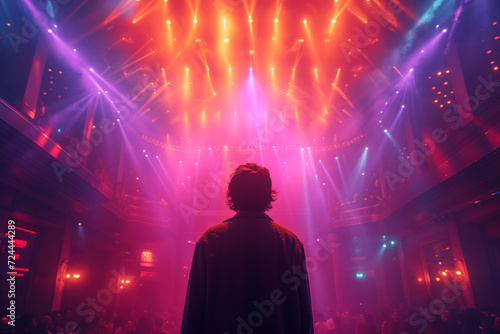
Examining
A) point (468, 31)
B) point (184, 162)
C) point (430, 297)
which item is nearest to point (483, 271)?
point (430, 297)

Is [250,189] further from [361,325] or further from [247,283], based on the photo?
[361,325]

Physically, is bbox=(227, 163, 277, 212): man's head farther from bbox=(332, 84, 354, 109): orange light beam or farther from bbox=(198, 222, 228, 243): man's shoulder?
bbox=(332, 84, 354, 109): orange light beam

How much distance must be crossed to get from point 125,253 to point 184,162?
26.8 ft

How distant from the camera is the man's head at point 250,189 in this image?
182 cm

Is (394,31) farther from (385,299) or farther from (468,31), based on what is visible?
(385,299)

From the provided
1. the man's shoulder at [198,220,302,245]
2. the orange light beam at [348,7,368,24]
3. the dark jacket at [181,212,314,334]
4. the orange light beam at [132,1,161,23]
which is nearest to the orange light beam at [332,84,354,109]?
the orange light beam at [348,7,368,24]

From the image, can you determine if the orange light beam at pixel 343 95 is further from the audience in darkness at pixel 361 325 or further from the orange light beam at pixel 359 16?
the audience in darkness at pixel 361 325

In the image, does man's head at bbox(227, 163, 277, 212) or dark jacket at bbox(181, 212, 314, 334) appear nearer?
dark jacket at bbox(181, 212, 314, 334)

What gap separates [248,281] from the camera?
1.62 meters

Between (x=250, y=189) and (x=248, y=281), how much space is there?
517 millimetres

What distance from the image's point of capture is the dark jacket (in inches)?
60.4

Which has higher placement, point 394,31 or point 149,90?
point 149,90

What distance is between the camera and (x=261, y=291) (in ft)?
5.25

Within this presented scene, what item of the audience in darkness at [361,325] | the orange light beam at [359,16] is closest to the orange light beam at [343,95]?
the orange light beam at [359,16]
